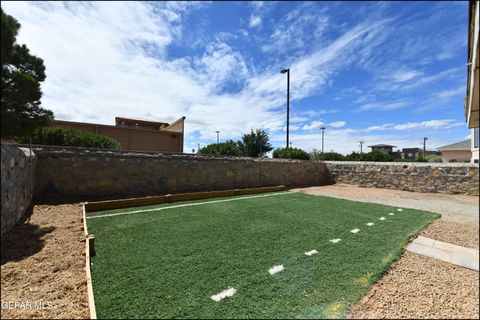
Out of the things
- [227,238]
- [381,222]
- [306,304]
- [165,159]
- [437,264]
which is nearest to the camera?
[306,304]

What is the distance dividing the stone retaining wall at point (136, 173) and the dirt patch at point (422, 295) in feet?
18.8

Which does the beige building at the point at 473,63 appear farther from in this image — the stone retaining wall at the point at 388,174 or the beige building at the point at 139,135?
the beige building at the point at 139,135

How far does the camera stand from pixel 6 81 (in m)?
2.25

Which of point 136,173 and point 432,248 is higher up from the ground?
point 136,173

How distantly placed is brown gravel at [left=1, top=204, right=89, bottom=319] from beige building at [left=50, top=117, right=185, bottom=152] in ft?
24.1

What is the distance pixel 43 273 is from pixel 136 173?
437 cm

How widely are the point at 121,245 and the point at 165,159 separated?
403 centimetres

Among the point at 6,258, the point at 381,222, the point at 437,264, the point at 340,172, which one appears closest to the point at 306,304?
the point at 437,264

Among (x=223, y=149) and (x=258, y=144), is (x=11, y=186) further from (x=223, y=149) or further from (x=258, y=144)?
(x=258, y=144)

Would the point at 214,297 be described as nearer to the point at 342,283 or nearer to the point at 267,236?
the point at 342,283

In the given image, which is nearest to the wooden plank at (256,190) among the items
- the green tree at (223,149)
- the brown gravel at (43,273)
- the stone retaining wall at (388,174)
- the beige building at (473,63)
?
the green tree at (223,149)

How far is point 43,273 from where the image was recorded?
2.01m

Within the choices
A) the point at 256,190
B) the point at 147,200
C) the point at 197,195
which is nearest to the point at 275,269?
the point at 147,200

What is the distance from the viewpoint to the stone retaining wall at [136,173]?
5109 mm
